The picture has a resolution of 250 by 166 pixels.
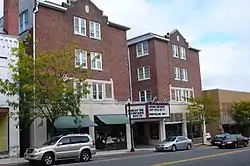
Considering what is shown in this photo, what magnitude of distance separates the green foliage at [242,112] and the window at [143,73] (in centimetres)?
1701

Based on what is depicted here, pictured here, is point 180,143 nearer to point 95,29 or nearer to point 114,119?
point 114,119

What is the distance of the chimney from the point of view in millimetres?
28422

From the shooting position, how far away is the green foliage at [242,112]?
5241 centimetres

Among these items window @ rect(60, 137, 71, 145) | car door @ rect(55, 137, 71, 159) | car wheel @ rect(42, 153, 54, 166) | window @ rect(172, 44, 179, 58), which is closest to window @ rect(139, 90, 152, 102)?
window @ rect(172, 44, 179, 58)

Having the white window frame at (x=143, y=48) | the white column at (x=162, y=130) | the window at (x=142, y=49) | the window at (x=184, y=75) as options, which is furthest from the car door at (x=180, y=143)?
the window at (x=184, y=75)

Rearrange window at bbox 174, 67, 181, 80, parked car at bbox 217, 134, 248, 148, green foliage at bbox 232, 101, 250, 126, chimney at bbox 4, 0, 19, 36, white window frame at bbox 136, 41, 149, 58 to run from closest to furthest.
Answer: chimney at bbox 4, 0, 19, 36 → parked car at bbox 217, 134, 248, 148 → white window frame at bbox 136, 41, 149, 58 → window at bbox 174, 67, 181, 80 → green foliage at bbox 232, 101, 250, 126

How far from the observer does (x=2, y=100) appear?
2686cm

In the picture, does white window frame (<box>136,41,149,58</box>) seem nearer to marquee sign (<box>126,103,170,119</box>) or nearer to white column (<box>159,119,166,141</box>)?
marquee sign (<box>126,103,170,119</box>)

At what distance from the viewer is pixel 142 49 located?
44.8 meters

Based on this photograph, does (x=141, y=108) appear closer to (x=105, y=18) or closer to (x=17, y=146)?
(x=105, y=18)

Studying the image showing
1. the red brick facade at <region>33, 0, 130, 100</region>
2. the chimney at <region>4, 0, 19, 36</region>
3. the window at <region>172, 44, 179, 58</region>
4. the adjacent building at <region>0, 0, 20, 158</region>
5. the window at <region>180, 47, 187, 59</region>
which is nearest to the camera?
the adjacent building at <region>0, 0, 20, 158</region>

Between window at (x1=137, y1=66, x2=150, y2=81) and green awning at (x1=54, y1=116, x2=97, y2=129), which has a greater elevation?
window at (x1=137, y1=66, x2=150, y2=81)

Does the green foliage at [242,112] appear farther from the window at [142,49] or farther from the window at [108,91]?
the window at [108,91]

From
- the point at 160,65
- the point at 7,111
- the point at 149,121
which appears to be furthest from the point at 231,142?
the point at 7,111
